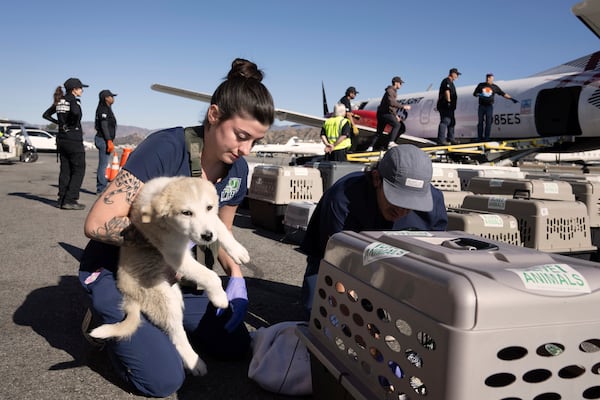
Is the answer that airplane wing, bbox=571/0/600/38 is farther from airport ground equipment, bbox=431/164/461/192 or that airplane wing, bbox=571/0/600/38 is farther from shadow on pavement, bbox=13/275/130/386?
shadow on pavement, bbox=13/275/130/386

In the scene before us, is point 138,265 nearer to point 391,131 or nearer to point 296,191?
point 296,191

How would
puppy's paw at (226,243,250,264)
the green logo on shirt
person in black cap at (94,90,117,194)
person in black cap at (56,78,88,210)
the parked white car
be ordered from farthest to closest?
the parked white car
person in black cap at (94,90,117,194)
person in black cap at (56,78,88,210)
the green logo on shirt
puppy's paw at (226,243,250,264)

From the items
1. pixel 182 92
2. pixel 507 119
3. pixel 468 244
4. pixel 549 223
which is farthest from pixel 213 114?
pixel 182 92

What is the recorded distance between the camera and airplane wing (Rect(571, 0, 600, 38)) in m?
6.28

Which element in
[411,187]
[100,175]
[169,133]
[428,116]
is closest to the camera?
[411,187]

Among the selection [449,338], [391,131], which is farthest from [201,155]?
[391,131]

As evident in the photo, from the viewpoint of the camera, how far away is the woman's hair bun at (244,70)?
93.2 inches

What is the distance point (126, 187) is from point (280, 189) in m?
3.73

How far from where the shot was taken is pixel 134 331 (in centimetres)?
197

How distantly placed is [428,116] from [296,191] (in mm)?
13210

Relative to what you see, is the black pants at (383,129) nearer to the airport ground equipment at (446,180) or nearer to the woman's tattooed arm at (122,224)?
the airport ground equipment at (446,180)

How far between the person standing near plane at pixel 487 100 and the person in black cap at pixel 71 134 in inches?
452

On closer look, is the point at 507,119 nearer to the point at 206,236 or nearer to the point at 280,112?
the point at 280,112

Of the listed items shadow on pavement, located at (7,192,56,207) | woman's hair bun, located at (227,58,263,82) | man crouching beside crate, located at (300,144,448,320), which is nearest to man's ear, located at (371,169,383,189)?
man crouching beside crate, located at (300,144,448,320)
